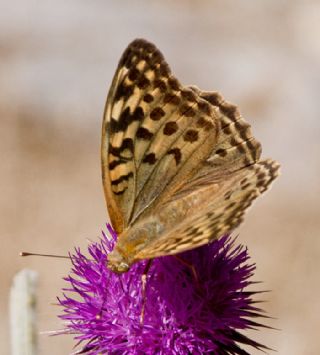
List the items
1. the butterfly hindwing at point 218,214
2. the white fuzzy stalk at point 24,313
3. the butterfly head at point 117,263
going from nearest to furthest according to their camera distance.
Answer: the butterfly hindwing at point 218,214
the butterfly head at point 117,263
the white fuzzy stalk at point 24,313

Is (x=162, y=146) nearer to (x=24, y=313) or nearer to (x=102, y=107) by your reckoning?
(x=24, y=313)

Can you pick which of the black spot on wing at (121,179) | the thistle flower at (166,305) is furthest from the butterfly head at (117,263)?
the black spot on wing at (121,179)

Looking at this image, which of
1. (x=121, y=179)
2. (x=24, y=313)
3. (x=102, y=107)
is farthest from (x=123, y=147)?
(x=102, y=107)

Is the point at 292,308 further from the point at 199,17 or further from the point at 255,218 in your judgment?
the point at 199,17

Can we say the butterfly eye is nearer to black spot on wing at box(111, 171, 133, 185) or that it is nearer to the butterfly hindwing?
the butterfly hindwing

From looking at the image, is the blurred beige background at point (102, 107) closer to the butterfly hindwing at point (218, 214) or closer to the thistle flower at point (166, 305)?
the thistle flower at point (166, 305)

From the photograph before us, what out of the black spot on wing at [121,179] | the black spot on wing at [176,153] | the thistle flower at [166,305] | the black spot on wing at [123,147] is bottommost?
the thistle flower at [166,305]
